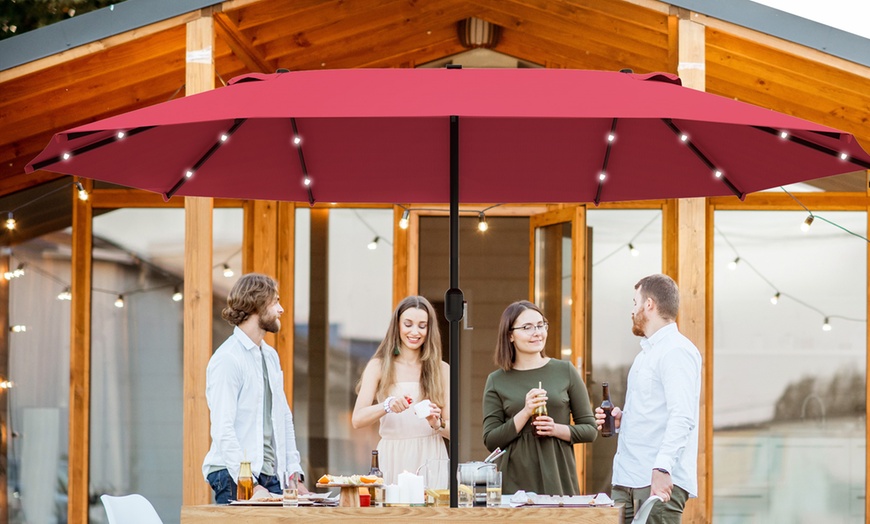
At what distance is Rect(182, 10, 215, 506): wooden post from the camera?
582 centimetres

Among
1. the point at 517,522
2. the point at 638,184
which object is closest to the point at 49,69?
the point at 638,184

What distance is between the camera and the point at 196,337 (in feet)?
19.2

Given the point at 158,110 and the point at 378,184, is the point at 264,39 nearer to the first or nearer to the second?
the point at 378,184

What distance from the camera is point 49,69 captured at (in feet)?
21.6

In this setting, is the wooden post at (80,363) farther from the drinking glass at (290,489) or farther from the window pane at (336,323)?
the drinking glass at (290,489)

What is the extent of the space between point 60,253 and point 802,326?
5231 millimetres

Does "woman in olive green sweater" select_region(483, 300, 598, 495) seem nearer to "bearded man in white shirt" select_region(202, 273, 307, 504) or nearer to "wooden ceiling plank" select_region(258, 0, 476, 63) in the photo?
"bearded man in white shirt" select_region(202, 273, 307, 504)

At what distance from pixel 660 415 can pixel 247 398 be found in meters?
1.74

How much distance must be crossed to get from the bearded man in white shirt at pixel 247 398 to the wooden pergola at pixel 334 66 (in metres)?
0.90

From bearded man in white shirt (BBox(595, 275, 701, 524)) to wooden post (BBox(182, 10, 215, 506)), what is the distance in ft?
6.84

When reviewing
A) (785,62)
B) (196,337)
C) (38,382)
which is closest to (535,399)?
(196,337)

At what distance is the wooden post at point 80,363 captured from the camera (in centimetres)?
793

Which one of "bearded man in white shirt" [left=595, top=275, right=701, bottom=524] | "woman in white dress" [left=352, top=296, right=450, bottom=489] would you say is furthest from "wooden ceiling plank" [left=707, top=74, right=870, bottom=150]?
"woman in white dress" [left=352, top=296, right=450, bottom=489]

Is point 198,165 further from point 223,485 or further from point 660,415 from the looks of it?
point 660,415
